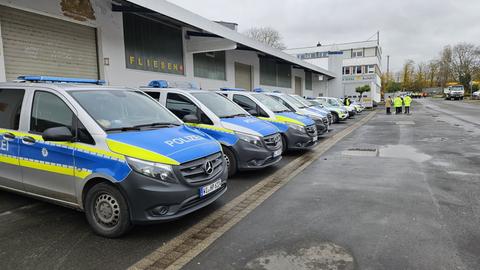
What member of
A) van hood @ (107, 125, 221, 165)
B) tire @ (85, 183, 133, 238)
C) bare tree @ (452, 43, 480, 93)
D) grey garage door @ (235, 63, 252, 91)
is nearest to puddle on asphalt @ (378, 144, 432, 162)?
van hood @ (107, 125, 221, 165)

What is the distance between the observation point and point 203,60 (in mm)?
16781

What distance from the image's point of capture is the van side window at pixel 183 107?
709cm

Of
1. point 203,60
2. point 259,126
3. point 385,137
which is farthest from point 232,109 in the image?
point 203,60

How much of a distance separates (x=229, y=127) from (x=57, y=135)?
11.3 feet

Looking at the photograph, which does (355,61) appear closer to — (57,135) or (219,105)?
(219,105)

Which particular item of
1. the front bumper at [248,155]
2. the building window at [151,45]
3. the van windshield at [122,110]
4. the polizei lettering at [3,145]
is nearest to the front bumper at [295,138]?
the front bumper at [248,155]

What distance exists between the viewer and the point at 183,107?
725 cm

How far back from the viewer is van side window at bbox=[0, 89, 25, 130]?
4902 millimetres

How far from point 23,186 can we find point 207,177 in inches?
103

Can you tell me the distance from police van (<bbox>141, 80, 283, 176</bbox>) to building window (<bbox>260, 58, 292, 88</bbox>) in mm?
17114

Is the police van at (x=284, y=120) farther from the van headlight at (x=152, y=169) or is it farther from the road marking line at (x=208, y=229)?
the van headlight at (x=152, y=169)

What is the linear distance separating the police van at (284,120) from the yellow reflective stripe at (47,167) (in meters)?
5.61

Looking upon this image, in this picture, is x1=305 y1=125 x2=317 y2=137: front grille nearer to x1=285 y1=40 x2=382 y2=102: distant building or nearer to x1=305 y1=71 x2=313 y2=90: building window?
x1=305 y1=71 x2=313 y2=90: building window

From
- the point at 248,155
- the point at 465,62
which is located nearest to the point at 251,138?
the point at 248,155
